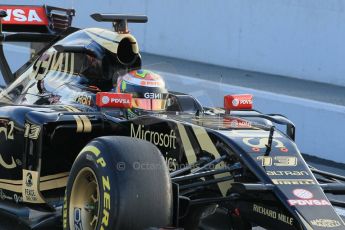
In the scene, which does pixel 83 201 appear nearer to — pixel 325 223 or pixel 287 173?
pixel 287 173

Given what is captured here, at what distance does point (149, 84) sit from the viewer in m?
6.94

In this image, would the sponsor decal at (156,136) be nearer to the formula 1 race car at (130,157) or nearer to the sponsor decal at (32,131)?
the formula 1 race car at (130,157)

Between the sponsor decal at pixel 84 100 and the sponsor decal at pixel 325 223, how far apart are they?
2651mm

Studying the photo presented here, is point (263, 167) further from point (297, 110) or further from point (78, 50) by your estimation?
point (297, 110)

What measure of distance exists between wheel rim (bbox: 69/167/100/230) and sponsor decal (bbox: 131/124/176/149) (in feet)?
2.46

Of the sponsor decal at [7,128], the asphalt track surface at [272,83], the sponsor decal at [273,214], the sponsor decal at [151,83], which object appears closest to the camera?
the sponsor decal at [273,214]

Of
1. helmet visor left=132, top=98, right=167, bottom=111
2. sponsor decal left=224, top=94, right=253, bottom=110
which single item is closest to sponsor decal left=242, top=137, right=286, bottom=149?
sponsor decal left=224, top=94, right=253, bottom=110

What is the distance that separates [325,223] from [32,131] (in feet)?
8.03

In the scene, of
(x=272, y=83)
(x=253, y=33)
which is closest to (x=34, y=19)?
(x=272, y=83)

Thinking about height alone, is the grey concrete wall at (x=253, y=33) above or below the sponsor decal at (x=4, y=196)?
above

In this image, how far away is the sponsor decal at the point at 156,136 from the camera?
6.12 m

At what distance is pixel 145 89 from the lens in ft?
22.7

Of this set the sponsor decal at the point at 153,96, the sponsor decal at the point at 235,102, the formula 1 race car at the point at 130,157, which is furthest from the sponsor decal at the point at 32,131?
the sponsor decal at the point at 235,102

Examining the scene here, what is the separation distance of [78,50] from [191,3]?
845 centimetres
